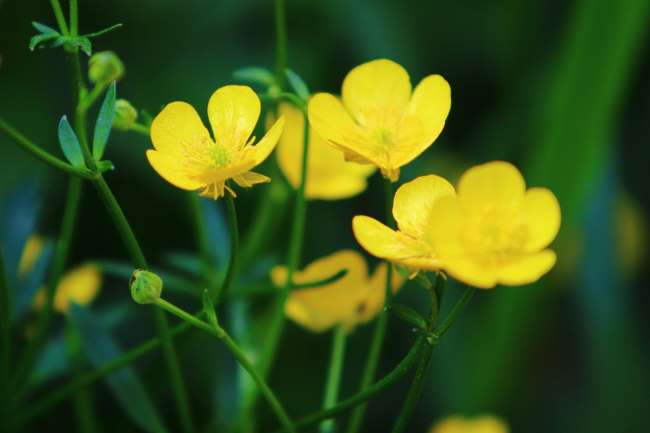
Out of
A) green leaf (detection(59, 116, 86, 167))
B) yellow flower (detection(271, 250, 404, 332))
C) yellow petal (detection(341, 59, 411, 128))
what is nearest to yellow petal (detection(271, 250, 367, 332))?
yellow flower (detection(271, 250, 404, 332))

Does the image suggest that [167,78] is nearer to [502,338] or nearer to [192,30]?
[192,30]

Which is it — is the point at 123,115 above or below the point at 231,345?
above

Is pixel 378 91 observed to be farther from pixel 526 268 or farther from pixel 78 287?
pixel 78 287

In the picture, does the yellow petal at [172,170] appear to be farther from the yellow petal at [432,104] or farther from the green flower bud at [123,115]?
the yellow petal at [432,104]

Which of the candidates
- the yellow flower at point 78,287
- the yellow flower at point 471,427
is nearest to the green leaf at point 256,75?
the yellow flower at point 78,287

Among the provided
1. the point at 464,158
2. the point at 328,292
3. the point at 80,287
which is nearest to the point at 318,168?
the point at 328,292

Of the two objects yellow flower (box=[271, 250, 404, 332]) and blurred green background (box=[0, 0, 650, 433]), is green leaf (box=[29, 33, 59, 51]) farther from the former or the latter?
blurred green background (box=[0, 0, 650, 433])
